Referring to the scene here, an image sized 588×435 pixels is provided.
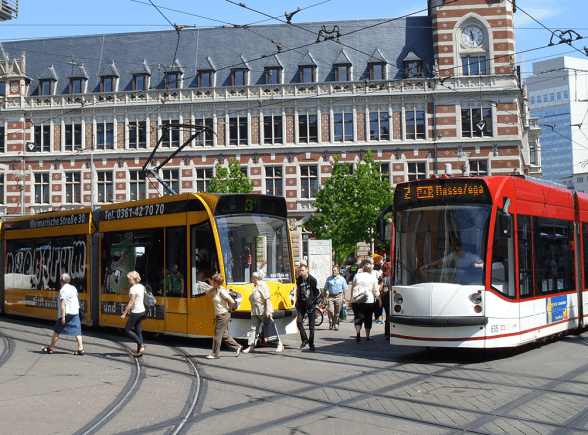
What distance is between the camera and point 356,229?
31703mm

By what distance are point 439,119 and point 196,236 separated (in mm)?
26129

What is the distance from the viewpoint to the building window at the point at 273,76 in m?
37.6

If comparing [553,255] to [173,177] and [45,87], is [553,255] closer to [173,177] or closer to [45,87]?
[173,177]

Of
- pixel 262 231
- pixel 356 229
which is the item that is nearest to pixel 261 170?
pixel 356 229

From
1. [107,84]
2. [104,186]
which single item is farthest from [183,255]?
[107,84]

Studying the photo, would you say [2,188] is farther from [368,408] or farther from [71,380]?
[368,408]

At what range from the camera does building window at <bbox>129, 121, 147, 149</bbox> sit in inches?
1495

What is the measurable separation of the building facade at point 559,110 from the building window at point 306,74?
97.4 metres

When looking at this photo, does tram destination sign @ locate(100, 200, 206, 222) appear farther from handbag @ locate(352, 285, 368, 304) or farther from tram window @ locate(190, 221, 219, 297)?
handbag @ locate(352, 285, 368, 304)

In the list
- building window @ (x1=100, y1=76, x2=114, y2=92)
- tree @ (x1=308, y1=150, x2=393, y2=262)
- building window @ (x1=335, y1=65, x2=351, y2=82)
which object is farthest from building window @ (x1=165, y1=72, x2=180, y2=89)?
tree @ (x1=308, y1=150, x2=393, y2=262)

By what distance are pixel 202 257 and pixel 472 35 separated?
28.7m

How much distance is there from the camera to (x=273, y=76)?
3775cm

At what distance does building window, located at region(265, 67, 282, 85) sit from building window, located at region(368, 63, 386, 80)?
5.14 meters

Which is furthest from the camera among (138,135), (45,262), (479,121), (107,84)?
(107,84)
